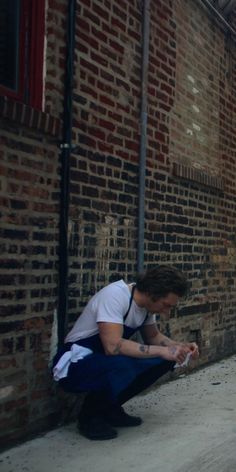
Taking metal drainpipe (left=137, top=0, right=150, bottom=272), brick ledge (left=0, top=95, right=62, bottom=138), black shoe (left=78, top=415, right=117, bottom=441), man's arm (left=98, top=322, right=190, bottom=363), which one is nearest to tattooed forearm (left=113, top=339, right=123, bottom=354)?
man's arm (left=98, top=322, right=190, bottom=363)

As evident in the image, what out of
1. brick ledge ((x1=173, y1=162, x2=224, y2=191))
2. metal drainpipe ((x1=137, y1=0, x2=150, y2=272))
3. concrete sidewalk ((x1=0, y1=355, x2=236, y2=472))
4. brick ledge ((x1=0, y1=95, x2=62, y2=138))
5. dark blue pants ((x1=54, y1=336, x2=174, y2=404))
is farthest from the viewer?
brick ledge ((x1=173, y1=162, x2=224, y2=191))

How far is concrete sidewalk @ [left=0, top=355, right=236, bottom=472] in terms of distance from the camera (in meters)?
3.64

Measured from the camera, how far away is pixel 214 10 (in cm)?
731

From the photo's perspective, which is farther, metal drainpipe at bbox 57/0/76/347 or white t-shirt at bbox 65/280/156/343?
metal drainpipe at bbox 57/0/76/347

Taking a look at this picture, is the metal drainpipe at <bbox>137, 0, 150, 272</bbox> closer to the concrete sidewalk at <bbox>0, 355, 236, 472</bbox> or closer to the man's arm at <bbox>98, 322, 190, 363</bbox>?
the concrete sidewalk at <bbox>0, 355, 236, 472</bbox>

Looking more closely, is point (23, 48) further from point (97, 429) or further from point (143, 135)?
point (97, 429)

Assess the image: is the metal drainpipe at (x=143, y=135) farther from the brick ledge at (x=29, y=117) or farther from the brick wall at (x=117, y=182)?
the brick ledge at (x=29, y=117)

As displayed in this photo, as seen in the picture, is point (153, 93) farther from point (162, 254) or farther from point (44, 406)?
point (44, 406)

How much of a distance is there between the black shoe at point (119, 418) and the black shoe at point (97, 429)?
5.4 inches

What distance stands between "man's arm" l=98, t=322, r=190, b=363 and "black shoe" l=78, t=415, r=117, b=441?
0.49m

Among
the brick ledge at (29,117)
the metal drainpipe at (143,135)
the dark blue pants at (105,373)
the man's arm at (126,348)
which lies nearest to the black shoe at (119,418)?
the dark blue pants at (105,373)

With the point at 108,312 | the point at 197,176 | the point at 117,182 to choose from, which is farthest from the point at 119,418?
the point at 197,176

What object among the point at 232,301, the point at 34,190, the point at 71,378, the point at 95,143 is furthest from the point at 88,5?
the point at 232,301

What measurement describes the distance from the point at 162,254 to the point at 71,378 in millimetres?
Answer: 2296
